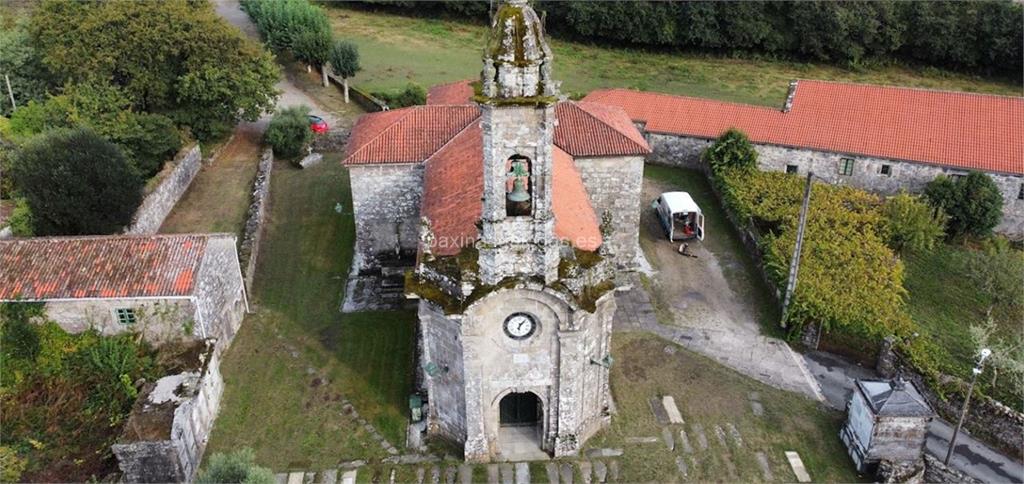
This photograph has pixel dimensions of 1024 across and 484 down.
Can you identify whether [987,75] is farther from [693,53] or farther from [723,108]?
[723,108]

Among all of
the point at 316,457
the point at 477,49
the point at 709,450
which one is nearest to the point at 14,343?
the point at 316,457

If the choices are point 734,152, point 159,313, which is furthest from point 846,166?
point 159,313

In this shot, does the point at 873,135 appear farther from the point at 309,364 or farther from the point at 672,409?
the point at 309,364

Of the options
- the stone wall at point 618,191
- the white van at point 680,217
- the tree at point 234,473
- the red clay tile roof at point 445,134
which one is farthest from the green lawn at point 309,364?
the white van at point 680,217

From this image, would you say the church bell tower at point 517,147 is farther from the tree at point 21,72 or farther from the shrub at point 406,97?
the tree at point 21,72

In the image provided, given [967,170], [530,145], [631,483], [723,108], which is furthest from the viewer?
[723,108]

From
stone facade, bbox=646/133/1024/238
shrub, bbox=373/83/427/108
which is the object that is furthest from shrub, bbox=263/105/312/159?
stone facade, bbox=646/133/1024/238
